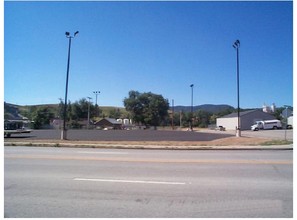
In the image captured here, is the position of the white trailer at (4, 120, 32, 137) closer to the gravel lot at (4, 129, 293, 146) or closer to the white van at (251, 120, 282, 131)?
the gravel lot at (4, 129, 293, 146)

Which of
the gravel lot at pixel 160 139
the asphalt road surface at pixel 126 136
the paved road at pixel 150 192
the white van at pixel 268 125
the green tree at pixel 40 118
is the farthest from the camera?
the green tree at pixel 40 118

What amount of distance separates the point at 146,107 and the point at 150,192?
4478 inches

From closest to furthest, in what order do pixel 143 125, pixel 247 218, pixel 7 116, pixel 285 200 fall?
pixel 247 218 → pixel 285 200 → pixel 7 116 → pixel 143 125

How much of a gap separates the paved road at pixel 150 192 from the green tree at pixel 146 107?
108 m

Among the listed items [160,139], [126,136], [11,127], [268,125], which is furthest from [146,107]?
[160,139]

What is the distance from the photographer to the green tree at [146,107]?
11938cm

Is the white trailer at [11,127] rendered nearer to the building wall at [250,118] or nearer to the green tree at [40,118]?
the building wall at [250,118]

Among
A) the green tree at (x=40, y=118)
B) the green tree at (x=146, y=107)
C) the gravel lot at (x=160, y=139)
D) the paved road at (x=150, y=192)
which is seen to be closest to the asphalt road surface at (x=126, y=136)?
the gravel lot at (x=160, y=139)

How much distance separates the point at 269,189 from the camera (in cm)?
766

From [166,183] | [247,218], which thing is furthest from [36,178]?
[247,218]

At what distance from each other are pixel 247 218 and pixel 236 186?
8.44 feet

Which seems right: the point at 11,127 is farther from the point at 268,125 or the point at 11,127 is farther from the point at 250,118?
the point at 250,118

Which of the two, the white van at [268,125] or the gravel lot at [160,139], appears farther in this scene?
the white van at [268,125]

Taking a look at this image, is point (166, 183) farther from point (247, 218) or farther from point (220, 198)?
point (247, 218)
